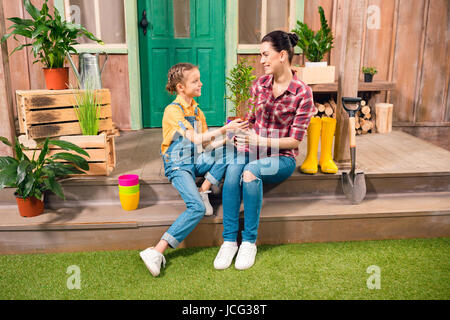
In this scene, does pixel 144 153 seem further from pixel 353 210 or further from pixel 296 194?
pixel 353 210

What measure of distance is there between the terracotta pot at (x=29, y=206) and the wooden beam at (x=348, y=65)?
6.70 ft

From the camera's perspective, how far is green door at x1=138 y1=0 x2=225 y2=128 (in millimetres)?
4020

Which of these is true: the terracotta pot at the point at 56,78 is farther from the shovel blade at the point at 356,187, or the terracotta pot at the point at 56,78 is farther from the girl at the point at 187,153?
the shovel blade at the point at 356,187

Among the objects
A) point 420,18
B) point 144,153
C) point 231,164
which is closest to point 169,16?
point 144,153

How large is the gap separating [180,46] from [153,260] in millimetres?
2476

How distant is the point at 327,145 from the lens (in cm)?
289

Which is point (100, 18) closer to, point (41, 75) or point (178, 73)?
point (41, 75)

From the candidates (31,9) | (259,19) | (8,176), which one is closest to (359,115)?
(259,19)

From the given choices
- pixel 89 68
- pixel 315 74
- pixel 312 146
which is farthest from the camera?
pixel 315 74

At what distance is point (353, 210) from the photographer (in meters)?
2.67

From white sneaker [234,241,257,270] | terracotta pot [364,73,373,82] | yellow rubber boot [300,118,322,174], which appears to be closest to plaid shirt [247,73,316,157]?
yellow rubber boot [300,118,322,174]

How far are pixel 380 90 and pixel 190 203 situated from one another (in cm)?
273

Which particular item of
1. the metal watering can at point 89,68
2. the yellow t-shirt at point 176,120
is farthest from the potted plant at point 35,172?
the metal watering can at point 89,68

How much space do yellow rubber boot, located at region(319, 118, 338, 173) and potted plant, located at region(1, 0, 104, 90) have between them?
166 cm
